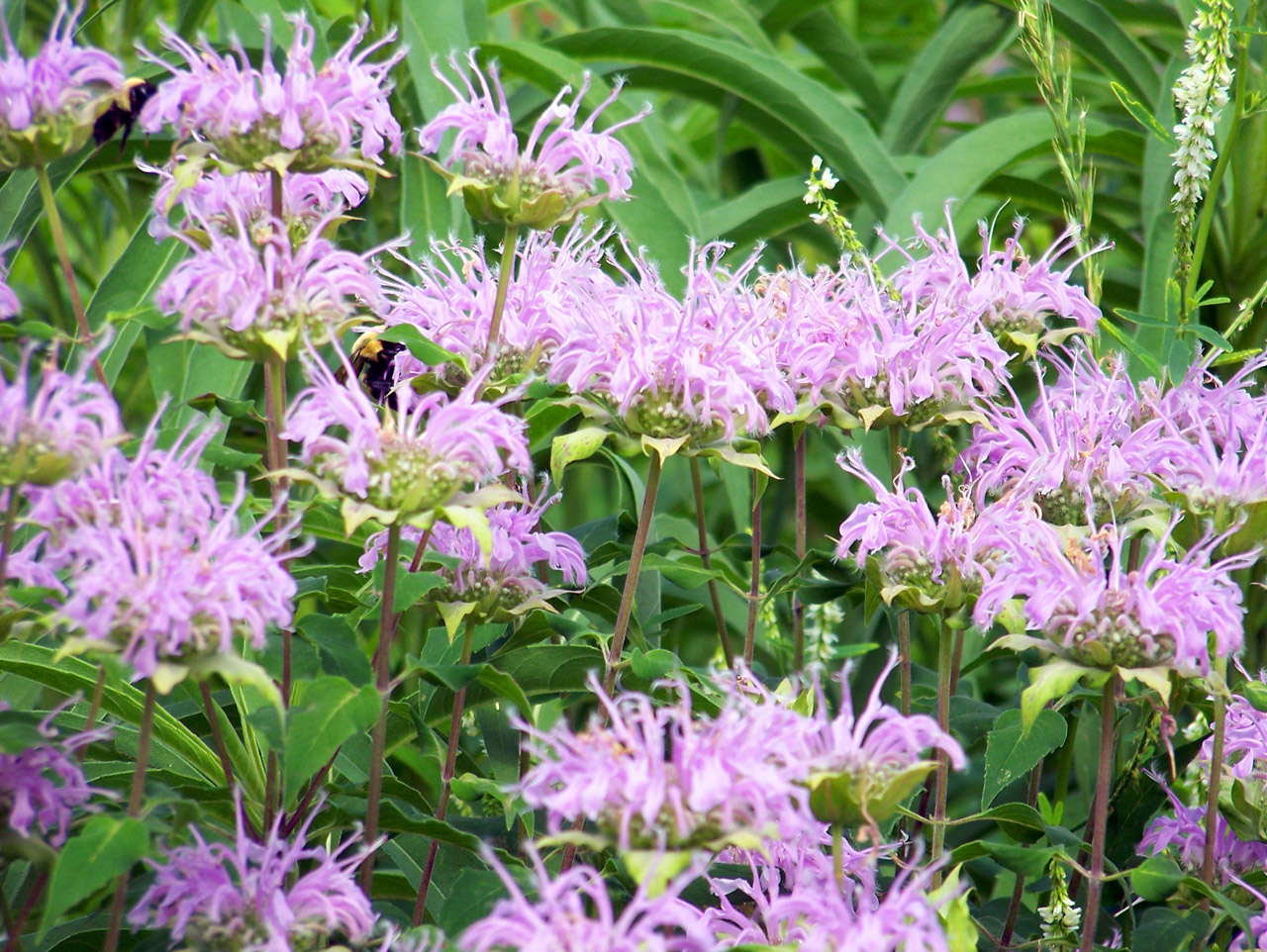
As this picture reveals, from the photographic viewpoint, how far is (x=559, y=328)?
64 cm

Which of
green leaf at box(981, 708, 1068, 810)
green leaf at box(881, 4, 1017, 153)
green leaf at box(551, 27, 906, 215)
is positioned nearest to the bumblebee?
green leaf at box(981, 708, 1068, 810)

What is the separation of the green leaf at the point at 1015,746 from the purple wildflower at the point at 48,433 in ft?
1.24

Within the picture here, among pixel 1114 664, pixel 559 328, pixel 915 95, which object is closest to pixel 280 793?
pixel 559 328

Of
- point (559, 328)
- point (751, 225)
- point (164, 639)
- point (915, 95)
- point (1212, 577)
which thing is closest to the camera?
→ point (164, 639)

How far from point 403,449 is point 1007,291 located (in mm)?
416

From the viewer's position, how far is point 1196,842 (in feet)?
2.06

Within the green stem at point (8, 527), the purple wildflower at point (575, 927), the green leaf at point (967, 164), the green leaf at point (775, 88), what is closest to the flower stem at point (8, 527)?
the green stem at point (8, 527)

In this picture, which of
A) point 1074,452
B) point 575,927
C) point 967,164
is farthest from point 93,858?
point 967,164

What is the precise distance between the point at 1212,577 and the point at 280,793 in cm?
42

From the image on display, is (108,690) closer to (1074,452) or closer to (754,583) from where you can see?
(754,583)

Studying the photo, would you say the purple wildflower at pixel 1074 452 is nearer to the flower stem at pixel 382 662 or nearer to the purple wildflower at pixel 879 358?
the purple wildflower at pixel 879 358

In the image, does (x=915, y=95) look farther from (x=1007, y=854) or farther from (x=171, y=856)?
(x=171, y=856)

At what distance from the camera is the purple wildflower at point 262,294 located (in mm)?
491

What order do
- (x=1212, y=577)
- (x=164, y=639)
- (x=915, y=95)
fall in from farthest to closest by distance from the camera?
(x=915, y=95) < (x=1212, y=577) < (x=164, y=639)
